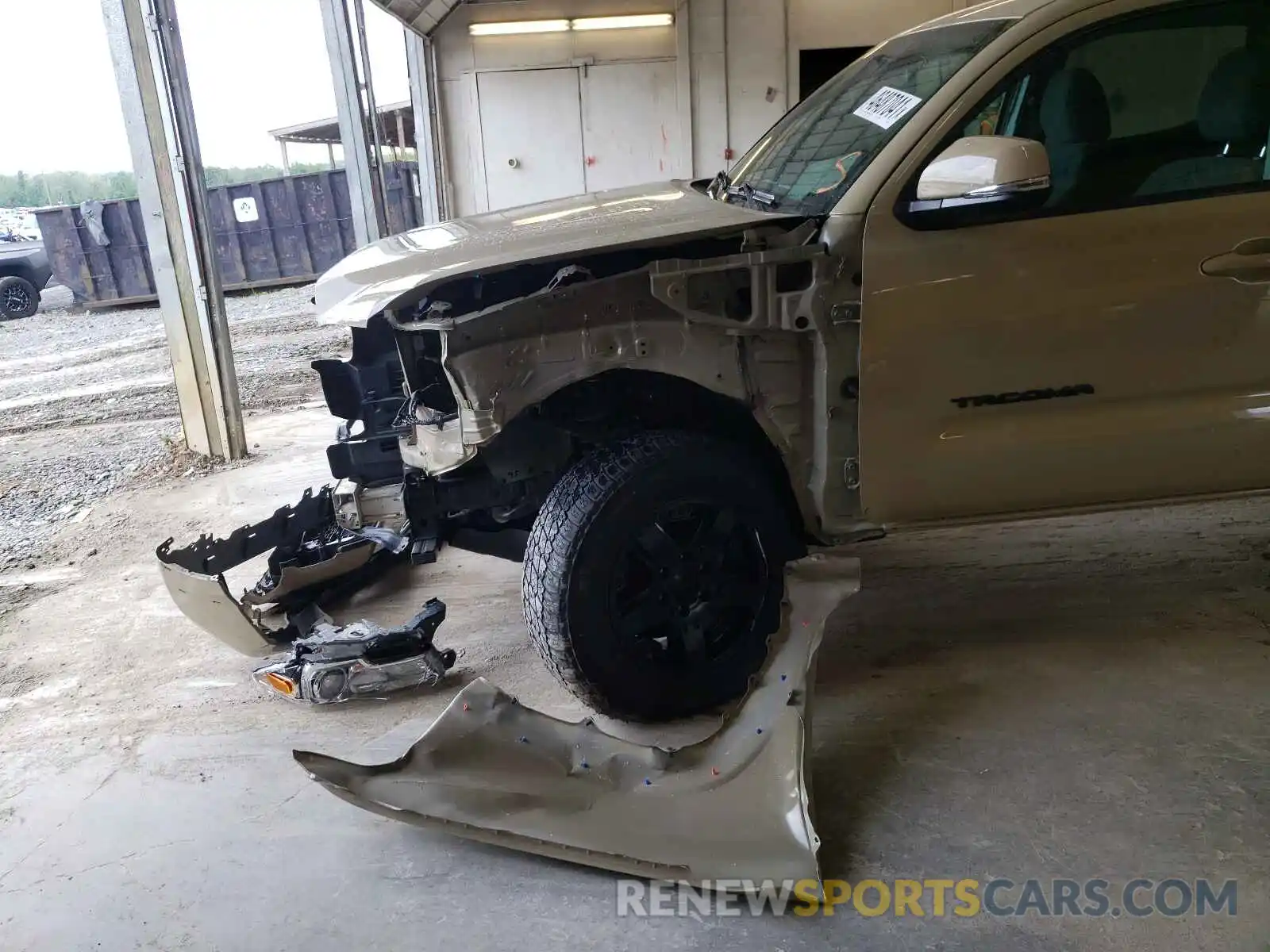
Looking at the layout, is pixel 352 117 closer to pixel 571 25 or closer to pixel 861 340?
pixel 571 25

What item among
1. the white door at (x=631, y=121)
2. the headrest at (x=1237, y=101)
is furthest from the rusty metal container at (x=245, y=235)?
the headrest at (x=1237, y=101)

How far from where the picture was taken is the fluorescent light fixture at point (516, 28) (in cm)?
1018

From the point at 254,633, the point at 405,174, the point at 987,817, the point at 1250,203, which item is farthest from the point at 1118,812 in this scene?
the point at 405,174

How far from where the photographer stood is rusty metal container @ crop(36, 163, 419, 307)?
12.5m

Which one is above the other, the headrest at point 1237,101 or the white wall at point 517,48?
the white wall at point 517,48

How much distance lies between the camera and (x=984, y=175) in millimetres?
2184

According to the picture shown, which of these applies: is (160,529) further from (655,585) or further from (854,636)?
(854,636)

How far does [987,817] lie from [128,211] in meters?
13.7

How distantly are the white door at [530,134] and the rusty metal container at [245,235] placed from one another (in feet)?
9.12

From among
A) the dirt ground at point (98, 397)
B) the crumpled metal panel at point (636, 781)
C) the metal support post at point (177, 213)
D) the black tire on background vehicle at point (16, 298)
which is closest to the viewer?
the crumpled metal panel at point (636, 781)

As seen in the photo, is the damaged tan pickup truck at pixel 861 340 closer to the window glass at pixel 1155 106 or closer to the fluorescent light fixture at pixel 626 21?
the window glass at pixel 1155 106

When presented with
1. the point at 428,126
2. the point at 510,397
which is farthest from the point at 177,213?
the point at 428,126

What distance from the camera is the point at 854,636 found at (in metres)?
3.21

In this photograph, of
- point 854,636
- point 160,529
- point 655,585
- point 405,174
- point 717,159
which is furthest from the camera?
point 405,174
